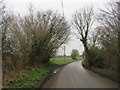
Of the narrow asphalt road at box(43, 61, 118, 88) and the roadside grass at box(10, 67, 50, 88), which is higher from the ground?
the roadside grass at box(10, 67, 50, 88)

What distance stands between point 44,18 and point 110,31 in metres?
18.9

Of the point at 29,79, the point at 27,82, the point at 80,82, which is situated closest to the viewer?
the point at 27,82

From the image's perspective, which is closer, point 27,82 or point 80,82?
point 27,82

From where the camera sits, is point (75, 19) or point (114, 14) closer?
point (114, 14)

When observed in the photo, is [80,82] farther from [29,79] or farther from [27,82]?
[27,82]

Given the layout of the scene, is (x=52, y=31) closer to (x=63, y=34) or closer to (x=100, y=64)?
(x=63, y=34)

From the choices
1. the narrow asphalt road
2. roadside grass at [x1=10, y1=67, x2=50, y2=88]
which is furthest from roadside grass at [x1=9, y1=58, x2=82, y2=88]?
the narrow asphalt road

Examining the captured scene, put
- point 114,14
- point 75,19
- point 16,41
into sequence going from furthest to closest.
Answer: point 75,19 → point 16,41 → point 114,14

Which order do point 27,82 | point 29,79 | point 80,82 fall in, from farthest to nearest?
point 80,82
point 29,79
point 27,82

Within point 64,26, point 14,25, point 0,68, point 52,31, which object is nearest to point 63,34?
point 64,26

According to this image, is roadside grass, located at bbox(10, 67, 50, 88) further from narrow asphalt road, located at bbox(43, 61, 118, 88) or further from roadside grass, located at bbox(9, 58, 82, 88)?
narrow asphalt road, located at bbox(43, 61, 118, 88)

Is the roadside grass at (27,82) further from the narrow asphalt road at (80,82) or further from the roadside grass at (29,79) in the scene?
the narrow asphalt road at (80,82)

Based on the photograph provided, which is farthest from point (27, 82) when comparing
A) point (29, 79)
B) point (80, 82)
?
point (80, 82)

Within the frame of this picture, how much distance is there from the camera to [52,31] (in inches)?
1186
